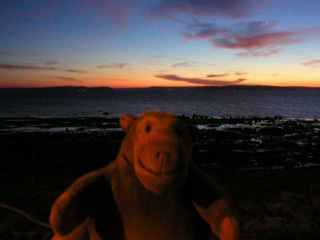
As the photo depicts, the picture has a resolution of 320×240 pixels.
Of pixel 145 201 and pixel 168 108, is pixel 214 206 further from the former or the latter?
A: pixel 168 108

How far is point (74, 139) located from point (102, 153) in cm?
531

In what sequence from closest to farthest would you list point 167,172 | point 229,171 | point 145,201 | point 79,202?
point 167,172 → point 79,202 → point 145,201 → point 229,171

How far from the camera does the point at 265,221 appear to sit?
5082 millimetres

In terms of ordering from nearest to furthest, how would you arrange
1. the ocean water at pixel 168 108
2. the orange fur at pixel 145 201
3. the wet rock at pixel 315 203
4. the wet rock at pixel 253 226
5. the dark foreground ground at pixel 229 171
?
the orange fur at pixel 145 201 < the wet rock at pixel 253 226 < the dark foreground ground at pixel 229 171 < the wet rock at pixel 315 203 < the ocean water at pixel 168 108

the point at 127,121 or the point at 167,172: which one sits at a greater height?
the point at 127,121

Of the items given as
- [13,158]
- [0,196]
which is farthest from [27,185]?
[13,158]

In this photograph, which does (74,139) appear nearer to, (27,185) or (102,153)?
(102,153)

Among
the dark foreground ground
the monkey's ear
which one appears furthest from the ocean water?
the monkey's ear

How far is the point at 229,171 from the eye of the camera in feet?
46.4

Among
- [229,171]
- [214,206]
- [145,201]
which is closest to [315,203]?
[214,206]

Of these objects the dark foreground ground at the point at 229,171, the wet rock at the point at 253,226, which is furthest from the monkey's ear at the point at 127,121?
the wet rock at the point at 253,226

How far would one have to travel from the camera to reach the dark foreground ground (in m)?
4.96

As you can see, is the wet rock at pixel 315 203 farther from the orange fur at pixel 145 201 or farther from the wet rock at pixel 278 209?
the orange fur at pixel 145 201

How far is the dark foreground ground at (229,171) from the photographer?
4.96 metres
